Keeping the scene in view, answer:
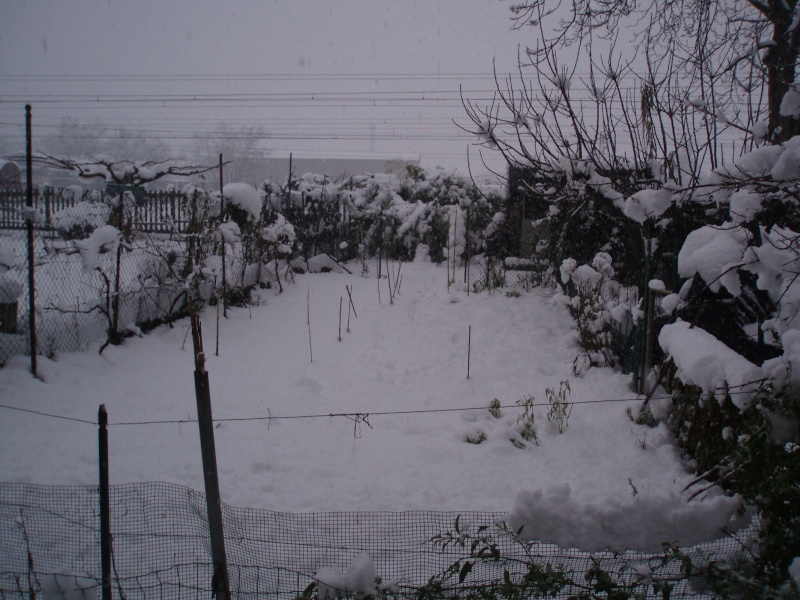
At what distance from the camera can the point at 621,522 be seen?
2.25 metres

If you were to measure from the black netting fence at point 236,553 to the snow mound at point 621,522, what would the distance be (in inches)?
2.3

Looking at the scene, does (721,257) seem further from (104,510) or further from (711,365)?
(104,510)

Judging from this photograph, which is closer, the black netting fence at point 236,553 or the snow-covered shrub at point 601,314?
the black netting fence at point 236,553

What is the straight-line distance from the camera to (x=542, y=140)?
519 centimetres

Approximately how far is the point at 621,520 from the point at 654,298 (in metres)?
2.73

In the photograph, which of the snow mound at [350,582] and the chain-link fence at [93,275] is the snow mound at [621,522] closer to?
the snow mound at [350,582]

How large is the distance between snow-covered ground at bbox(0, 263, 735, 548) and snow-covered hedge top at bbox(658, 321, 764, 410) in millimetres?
592

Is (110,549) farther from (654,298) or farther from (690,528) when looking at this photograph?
(654,298)

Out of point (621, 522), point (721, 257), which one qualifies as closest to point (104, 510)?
point (621, 522)

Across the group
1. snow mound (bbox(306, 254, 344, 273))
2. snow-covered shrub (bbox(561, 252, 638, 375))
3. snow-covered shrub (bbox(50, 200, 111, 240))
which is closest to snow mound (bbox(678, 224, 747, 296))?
snow-covered shrub (bbox(561, 252, 638, 375))

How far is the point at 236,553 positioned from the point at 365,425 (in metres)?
2.04

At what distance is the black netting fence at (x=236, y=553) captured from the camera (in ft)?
6.58

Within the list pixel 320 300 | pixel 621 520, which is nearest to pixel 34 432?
pixel 621 520

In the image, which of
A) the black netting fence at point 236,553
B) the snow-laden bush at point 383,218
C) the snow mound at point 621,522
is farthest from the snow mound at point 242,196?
the snow mound at point 621,522
